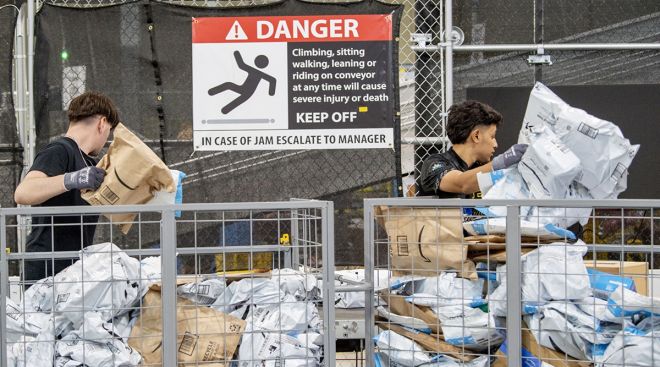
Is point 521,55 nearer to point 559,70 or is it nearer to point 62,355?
point 559,70

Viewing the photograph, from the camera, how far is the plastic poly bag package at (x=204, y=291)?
146 inches

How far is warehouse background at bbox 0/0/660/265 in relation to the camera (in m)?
6.44

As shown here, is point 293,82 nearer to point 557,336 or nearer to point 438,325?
point 438,325

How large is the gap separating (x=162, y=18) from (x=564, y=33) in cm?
262

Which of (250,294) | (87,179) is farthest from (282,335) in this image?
(87,179)

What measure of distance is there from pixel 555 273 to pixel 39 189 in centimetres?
204

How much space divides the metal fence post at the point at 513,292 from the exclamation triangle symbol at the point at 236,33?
127 inches

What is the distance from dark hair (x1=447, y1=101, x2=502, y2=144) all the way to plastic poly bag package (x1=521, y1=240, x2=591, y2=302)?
1133mm

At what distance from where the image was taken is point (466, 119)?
4.67 m

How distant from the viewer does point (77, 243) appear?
4273mm

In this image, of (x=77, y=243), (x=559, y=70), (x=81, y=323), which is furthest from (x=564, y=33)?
(x=81, y=323)

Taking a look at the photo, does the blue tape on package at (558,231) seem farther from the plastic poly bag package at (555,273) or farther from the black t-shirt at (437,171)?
the black t-shirt at (437,171)

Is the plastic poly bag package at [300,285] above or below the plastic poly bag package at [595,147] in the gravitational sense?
below

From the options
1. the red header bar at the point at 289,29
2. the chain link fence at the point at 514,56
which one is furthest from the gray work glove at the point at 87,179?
the chain link fence at the point at 514,56
